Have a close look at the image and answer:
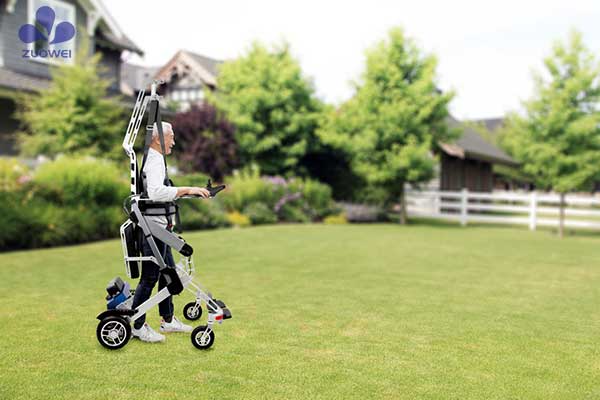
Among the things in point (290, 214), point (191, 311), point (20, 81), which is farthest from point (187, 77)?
point (191, 311)

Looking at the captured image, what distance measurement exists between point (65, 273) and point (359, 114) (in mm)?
15459

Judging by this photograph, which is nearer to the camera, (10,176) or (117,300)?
(117,300)

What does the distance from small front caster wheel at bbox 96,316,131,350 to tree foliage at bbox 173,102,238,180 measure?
16.3 metres

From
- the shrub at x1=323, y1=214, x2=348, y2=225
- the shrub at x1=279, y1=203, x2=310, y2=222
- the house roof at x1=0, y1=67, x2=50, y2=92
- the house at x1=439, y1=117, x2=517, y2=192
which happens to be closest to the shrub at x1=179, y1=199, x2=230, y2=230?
the shrub at x1=279, y1=203, x2=310, y2=222

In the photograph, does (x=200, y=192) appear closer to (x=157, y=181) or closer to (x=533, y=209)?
(x=157, y=181)

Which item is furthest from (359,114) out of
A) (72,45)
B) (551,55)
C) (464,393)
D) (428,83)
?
(464,393)

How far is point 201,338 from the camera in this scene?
5242 mm

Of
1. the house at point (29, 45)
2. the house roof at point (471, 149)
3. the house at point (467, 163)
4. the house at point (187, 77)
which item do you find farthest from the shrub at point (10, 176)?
the house at point (467, 163)

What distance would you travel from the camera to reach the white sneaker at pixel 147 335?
17.9 ft

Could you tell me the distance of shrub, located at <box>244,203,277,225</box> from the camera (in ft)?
62.7

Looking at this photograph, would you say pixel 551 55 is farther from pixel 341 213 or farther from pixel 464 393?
pixel 464 393

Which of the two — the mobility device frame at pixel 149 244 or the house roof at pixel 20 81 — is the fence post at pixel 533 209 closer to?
the house roof at pixel 20 81

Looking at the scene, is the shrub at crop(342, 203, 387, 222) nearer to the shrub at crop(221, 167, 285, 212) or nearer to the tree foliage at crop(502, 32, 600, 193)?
the shrub at crop(221, 167, 285, 212)

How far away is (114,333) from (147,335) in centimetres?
36
